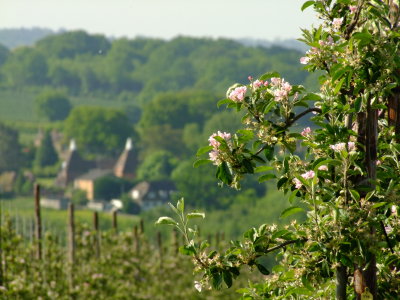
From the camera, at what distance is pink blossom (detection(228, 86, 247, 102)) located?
3.85 m

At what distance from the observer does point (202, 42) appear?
177625mm

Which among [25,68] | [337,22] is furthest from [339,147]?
[25,68]

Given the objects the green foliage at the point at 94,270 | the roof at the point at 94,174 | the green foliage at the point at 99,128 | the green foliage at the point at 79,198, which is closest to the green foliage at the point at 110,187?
the green foliage at the point at 79,198

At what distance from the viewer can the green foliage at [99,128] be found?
Result: 122m

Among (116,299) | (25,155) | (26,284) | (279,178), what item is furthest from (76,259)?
(25,155)

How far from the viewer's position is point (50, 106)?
137750 mm

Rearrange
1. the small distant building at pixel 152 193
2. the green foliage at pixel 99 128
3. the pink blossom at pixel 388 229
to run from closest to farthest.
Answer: the pink blossom at pixel 388 229, the small distant building at pixel 152 193, the green foliage at pixel 99 128

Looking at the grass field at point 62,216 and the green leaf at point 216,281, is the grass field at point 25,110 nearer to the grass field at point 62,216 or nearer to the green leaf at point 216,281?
the grass field at point 62,216

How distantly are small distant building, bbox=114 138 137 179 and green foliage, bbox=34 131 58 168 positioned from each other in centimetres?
896

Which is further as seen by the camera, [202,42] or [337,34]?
[202,42]

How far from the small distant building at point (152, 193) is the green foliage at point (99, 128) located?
16.1 metres

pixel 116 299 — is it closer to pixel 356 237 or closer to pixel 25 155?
pixel 356 237

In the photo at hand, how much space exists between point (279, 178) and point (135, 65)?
173612 mm

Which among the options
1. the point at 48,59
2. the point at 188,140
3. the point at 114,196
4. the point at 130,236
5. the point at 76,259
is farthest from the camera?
the point at 48,59
